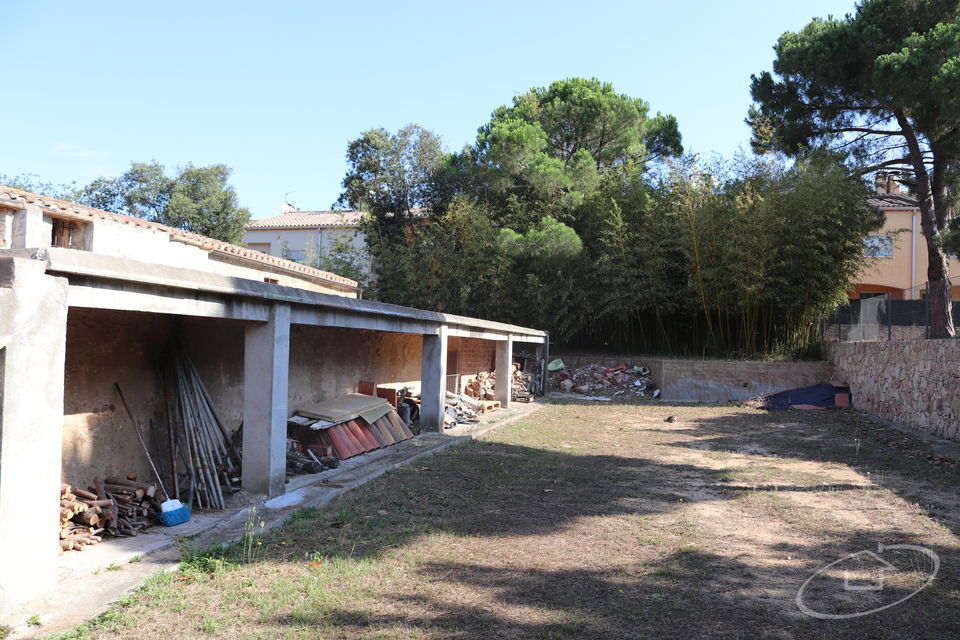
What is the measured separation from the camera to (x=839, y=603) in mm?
3541

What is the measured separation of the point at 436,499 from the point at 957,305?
10.5m

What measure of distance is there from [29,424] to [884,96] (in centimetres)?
1555

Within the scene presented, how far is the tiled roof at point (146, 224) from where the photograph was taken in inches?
368

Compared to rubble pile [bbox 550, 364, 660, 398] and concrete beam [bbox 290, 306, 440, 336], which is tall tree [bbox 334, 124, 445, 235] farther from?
concrete beam [bbox 290, 306, 440, 336]

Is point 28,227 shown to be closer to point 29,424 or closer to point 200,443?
point 200,443

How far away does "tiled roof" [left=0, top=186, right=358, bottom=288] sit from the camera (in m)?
9.34

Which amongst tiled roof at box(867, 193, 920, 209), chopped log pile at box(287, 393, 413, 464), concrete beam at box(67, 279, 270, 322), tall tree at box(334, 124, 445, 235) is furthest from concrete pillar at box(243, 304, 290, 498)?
tall tree at box(334, 124, 445, 235)

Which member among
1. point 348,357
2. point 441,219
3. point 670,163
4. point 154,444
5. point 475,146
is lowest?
point 154,444

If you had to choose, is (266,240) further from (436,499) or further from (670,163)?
(436,499)

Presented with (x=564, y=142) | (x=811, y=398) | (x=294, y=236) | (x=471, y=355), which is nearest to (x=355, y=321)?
(x=471, y=355)

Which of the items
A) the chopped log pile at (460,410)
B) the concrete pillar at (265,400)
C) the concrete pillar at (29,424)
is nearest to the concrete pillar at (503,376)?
the chopped log pile at (460,410)

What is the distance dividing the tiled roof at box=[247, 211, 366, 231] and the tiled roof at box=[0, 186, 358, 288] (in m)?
13.1

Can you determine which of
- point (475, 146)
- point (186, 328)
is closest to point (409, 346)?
point (186, 328)

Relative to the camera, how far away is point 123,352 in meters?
5.51
